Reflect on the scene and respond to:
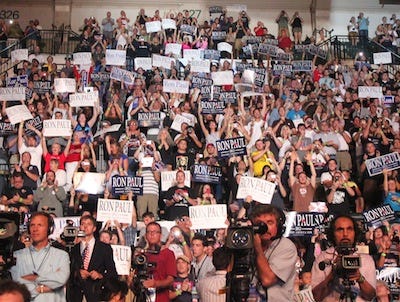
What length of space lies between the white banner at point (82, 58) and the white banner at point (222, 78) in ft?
11.2

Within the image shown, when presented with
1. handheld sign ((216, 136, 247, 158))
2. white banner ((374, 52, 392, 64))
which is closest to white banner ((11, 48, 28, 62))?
handheld sign ((216, 136, 247, 158))

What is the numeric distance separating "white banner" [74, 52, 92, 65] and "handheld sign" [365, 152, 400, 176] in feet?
27.3

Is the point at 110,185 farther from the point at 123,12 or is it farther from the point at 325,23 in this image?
the point at 325,23

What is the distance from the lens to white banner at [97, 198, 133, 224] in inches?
412

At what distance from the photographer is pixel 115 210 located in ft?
34.5

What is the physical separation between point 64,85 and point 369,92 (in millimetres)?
6834

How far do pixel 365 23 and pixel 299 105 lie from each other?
8.89 meters

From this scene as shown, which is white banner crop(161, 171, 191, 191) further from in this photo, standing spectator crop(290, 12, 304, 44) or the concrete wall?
the concrete wall

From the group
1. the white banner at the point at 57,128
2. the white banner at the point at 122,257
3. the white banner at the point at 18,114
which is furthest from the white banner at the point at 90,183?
the white banner at the point at 122,257

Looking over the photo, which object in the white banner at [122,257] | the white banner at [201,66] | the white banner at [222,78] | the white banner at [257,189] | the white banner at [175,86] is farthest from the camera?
the white banner at [201,66]

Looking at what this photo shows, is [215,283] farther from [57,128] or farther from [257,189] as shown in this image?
[57,128]

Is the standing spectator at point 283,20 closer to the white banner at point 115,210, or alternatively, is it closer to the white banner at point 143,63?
the white banner at point 143,63

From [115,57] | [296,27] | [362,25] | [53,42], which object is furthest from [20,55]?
[362,25]

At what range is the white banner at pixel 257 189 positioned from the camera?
36.1 feet
